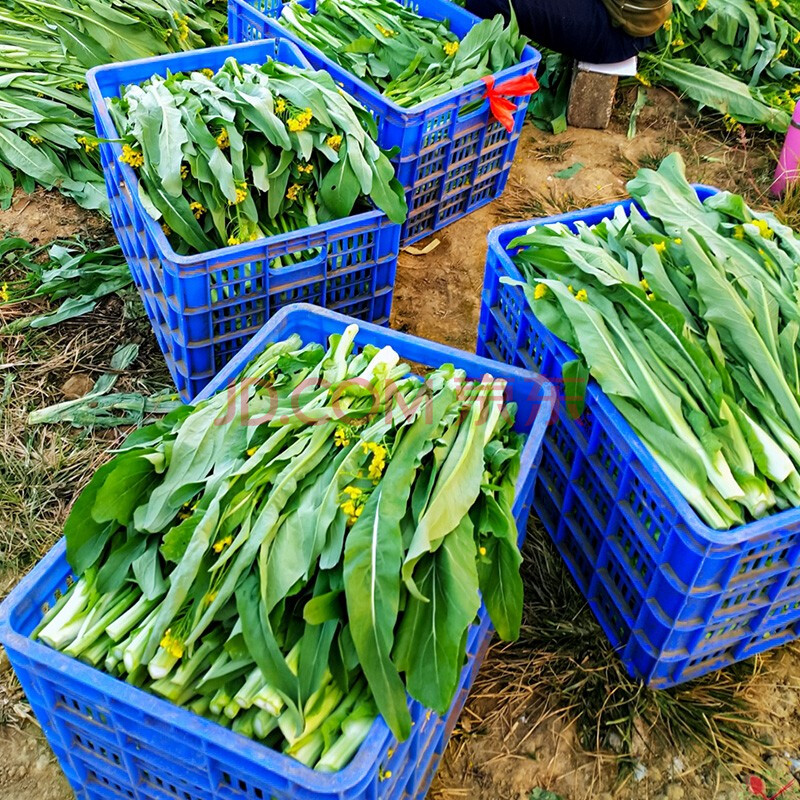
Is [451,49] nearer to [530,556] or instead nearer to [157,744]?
[530,556]

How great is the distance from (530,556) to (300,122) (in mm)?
1723

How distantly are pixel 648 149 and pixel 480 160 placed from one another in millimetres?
1349

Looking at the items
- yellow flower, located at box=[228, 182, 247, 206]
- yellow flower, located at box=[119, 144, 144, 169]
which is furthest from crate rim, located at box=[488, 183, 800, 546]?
yellow flower, located at box=[119, 144, 144, 169]

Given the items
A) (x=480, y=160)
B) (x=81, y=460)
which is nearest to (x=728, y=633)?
(x=81, y=460)

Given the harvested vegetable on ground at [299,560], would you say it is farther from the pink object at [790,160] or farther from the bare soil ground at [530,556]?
the pink object at [790,160]

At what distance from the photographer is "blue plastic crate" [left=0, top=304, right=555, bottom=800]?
174cm

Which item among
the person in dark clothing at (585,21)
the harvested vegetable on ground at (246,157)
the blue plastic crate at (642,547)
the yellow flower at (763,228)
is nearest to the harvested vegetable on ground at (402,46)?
the person in dark clothing at (585,21)

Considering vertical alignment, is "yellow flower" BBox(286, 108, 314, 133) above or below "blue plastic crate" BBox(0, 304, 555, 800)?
above

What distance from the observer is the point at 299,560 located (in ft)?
6.47

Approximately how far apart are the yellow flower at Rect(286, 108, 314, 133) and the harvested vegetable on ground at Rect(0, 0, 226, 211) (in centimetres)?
154

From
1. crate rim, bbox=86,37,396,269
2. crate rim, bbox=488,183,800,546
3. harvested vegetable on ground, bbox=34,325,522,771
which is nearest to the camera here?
harvested vegetable on ground, bbox=34,325,522,771

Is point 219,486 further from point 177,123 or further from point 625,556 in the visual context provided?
point 177,123

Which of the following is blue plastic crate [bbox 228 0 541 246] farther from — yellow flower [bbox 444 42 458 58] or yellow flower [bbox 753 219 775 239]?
yellow flower [bbox 753 219 775 239]

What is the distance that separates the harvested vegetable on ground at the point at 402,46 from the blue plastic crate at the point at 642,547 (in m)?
1.34
